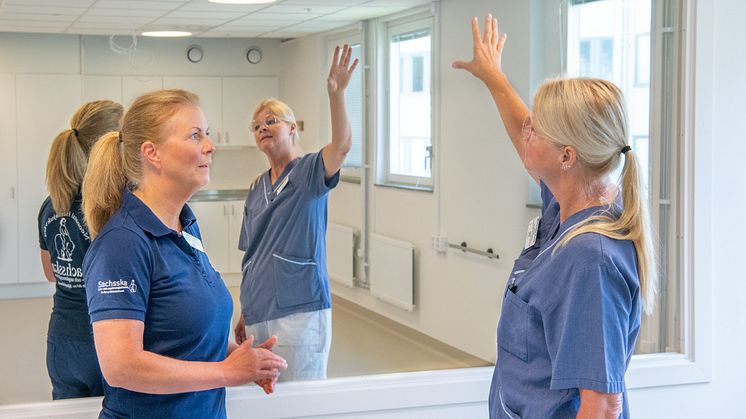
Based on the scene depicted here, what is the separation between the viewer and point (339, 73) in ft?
9.45

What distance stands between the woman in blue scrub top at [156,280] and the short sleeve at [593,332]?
604mm

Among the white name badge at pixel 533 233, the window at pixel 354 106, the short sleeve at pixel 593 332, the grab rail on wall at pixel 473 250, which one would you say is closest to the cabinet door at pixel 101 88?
the window at pixel 354 106

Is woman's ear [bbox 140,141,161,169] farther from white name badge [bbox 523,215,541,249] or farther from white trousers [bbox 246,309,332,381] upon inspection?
white trousers [bbox 246,309,332,381]

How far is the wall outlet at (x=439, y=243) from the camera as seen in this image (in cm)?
371

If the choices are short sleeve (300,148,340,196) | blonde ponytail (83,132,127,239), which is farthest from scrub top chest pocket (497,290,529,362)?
short sleeve (300,148,340,196)

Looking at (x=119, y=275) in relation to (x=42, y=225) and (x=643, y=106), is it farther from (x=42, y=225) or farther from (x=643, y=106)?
(x=643, y=106)

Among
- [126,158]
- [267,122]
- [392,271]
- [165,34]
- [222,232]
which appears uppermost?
[165,34]

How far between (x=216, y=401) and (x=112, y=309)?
1.30 feet

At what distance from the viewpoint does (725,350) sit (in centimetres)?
317

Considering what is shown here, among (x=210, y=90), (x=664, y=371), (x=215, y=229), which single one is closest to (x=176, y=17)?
(x=210, y=90)

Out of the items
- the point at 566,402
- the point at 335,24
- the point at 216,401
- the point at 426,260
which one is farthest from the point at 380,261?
the point at 566,402

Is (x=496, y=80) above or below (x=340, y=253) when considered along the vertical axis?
above

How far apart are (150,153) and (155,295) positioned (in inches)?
11.6

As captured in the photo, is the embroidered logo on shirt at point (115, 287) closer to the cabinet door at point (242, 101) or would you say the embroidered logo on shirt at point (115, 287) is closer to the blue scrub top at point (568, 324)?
the blue scrub top at point (568, 324)
